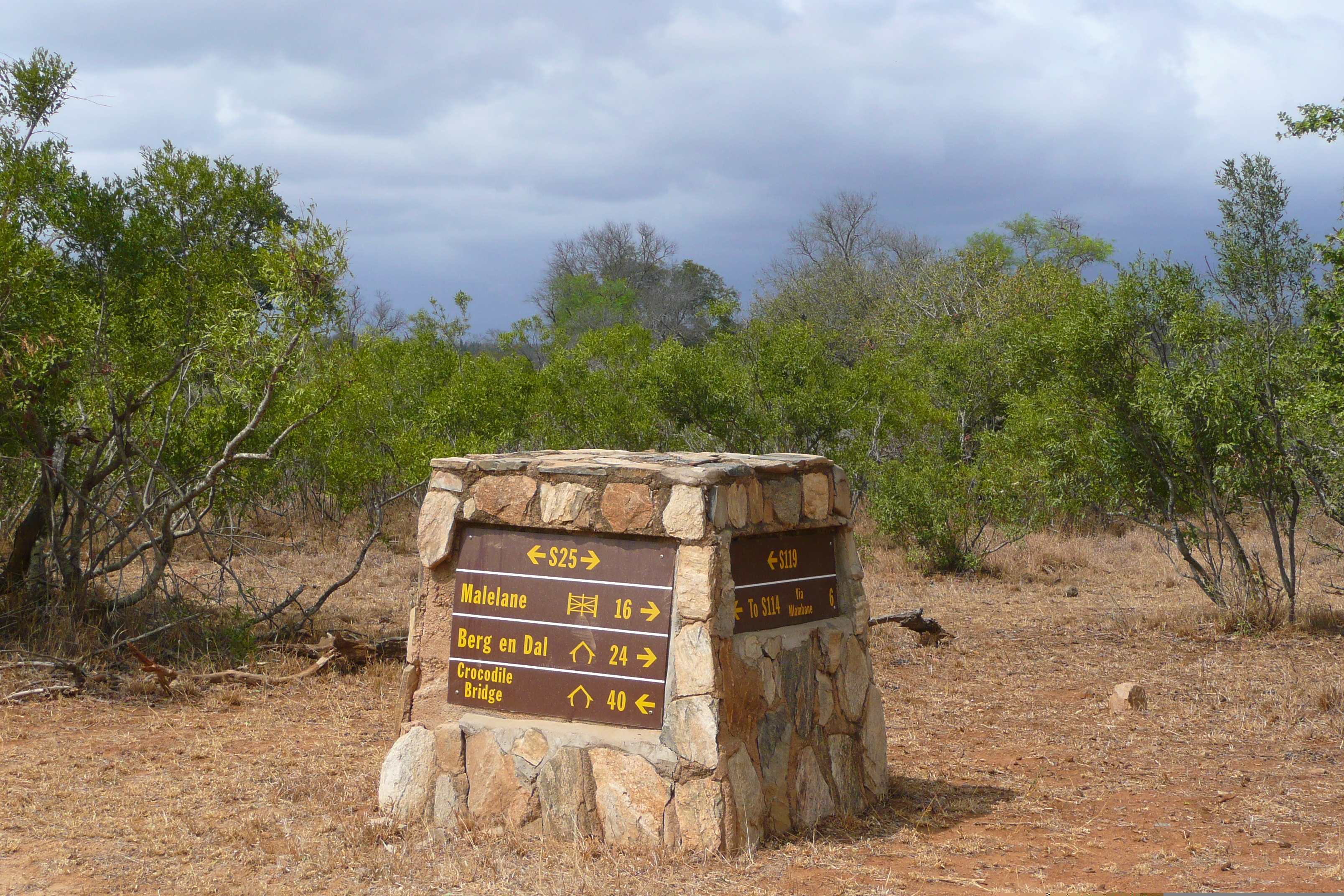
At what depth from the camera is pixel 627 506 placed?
4.67 m

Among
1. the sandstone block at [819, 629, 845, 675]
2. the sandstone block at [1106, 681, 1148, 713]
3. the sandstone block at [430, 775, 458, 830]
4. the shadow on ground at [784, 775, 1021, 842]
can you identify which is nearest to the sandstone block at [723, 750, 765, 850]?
the shadow on ground at [784, 775, 1021, 842]

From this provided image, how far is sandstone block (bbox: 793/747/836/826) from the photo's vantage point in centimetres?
482

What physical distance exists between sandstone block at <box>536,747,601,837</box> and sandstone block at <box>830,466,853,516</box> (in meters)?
1.67

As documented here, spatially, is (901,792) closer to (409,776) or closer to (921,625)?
(409,776)

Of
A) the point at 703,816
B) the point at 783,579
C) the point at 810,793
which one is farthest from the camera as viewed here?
the point at 783,579

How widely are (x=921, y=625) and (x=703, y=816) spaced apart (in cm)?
561

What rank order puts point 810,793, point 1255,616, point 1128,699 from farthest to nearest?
1. point 1255,616
2. point 1128,699
3. point 810,793

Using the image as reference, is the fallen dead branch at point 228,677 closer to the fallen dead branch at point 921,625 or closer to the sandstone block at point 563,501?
the sandstone block at point 563,501

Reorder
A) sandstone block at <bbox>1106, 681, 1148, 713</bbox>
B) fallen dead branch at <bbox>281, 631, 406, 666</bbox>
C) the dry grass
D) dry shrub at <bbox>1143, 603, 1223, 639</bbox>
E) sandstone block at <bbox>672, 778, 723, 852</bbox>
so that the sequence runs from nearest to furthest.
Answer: the dry grass, sandstone block at <bbox>672, 778, 723, 852</bbox>, sandstone block at <bbox>1106, 681, 1148, 713</bbox>, fallen dead branch at <bbox>281, 631, 406, 666</bbox>, dry shrub at <bbox>1143, 603, 1223, 639</bbox>

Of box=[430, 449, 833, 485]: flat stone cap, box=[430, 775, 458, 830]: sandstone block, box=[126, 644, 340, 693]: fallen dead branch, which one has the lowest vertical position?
box=[126, 644, 340, 693]: fallen dead branch

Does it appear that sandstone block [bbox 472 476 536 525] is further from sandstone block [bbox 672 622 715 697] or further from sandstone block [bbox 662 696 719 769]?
sandstone block [bbox 662 696 719 769]

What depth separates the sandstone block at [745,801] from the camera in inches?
175

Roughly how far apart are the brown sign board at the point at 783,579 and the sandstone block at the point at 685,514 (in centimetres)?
21

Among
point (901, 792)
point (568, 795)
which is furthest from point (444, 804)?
point (901, 792)
